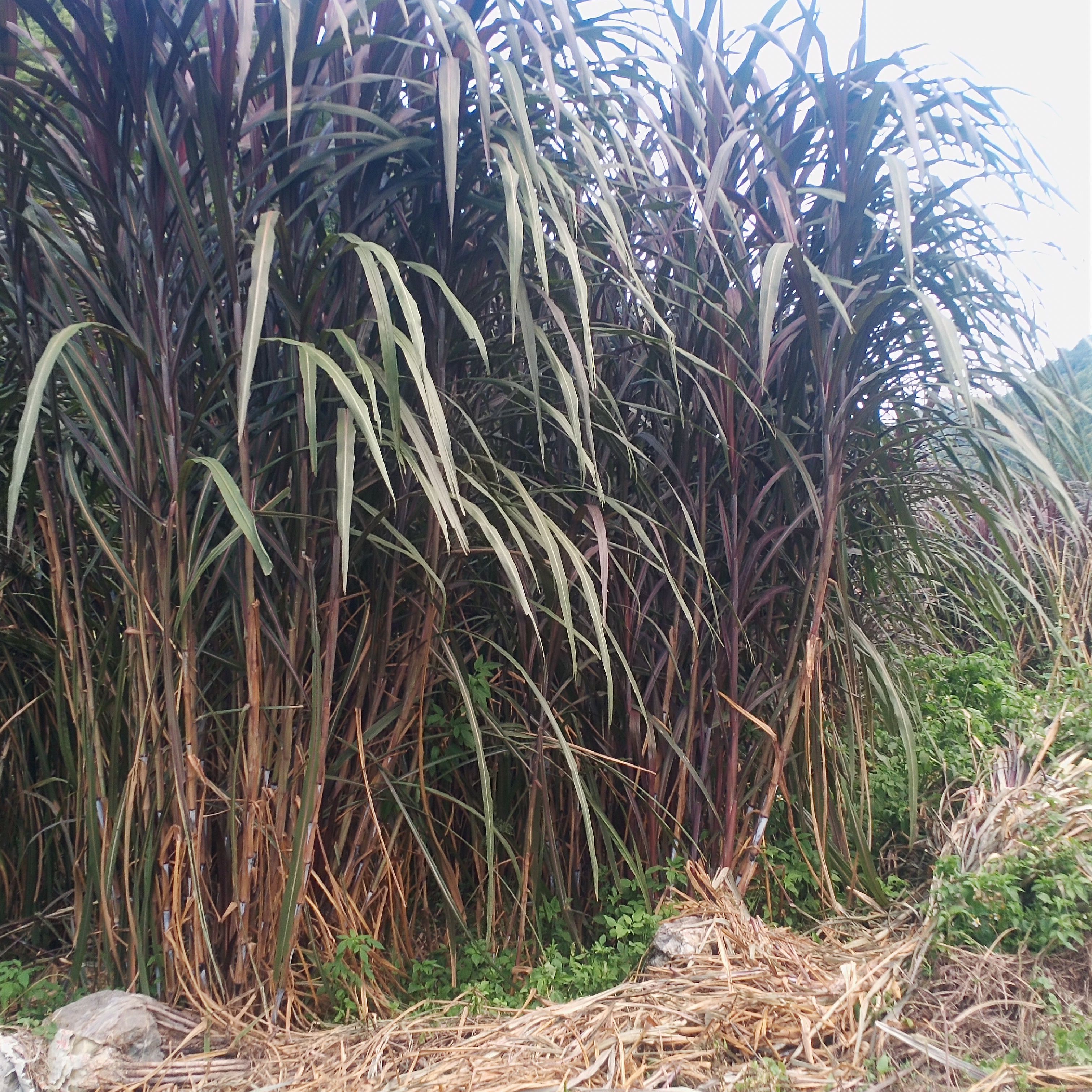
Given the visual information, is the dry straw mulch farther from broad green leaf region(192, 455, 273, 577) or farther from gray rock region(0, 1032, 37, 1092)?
broad green leaf region(192, 455, 273, 577)

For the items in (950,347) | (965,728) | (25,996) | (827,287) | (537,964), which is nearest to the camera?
(950,347)

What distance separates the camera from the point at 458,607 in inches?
64.7

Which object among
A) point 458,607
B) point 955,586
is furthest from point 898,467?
point 458,607

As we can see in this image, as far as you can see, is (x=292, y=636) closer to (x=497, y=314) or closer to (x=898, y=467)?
(x=497, y=314)

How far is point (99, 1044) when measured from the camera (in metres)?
1.24

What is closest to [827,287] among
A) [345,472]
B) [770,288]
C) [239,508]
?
[770,288]

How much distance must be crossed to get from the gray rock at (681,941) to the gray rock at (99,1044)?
76cm

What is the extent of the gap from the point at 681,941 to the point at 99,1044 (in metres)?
0.87

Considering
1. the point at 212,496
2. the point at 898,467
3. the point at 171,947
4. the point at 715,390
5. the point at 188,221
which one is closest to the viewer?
the point at 188,221

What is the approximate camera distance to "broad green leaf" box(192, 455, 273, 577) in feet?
3.27

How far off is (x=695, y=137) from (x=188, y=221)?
96cm

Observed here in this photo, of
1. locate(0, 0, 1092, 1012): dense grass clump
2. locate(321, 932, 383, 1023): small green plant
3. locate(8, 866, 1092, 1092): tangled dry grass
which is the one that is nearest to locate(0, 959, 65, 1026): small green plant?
locate(0, 0, 1092, 1012): dense grass clump

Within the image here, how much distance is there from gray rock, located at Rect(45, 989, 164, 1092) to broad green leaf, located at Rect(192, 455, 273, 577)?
2.37 ft

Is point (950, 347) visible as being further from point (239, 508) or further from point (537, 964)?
point (537, 964)
